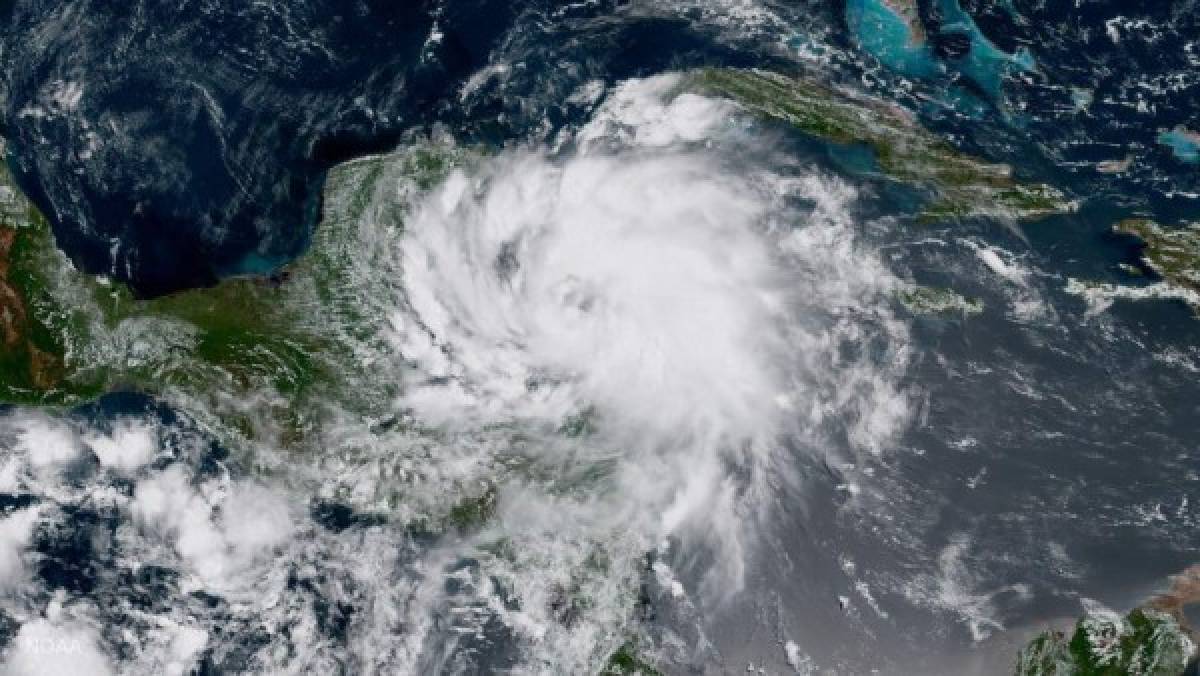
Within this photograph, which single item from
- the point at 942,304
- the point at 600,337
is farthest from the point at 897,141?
the point at 600,337

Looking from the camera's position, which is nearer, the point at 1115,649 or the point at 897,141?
the point at 1115,649

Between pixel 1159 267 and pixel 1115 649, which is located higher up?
pixel 1159 267

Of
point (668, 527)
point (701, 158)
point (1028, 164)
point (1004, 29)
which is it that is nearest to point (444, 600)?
point (668, 527)

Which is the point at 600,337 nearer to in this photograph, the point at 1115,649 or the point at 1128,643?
the point at 1115,649

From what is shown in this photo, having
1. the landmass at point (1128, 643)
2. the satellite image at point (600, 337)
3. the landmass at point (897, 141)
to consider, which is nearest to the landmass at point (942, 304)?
the satellite image at point (600, 337)

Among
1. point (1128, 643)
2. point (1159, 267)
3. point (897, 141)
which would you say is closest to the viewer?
point (1128, 643)

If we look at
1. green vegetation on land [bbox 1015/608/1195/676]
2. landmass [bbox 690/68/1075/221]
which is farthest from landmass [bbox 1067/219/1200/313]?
green vegetation on land [bbox 1015/608/1195/676]

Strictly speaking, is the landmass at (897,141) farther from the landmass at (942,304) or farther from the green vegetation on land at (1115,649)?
the green vegetation on land at (1115,649)

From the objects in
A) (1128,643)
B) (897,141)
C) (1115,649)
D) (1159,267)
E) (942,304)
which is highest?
(897,141)

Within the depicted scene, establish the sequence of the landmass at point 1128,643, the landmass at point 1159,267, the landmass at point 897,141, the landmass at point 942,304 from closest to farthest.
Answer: the landmass at point 1128,643
the landmass at point 1159,267
the landmass at point 942,304
the landmass at point 897,141
